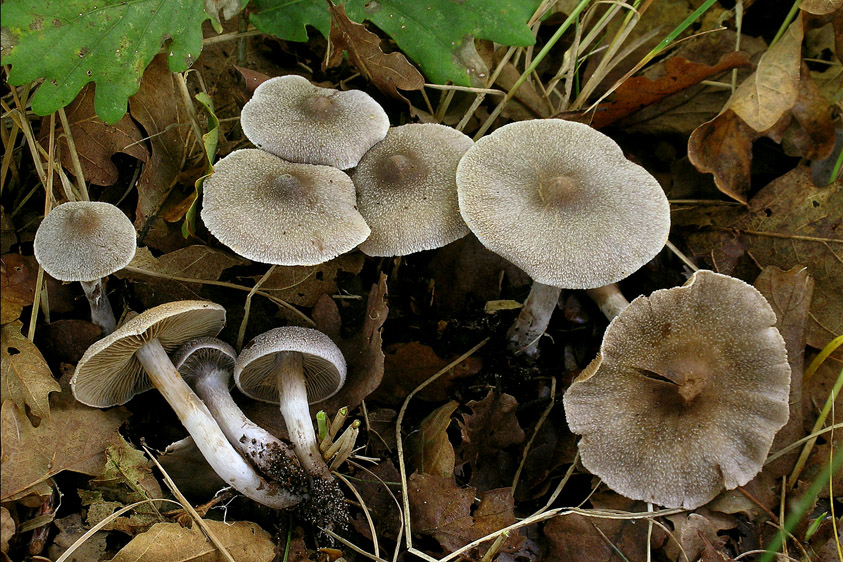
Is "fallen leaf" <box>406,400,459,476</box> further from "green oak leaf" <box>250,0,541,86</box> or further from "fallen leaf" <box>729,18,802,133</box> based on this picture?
"fallen leaf" <box>729,18,802,133</box>

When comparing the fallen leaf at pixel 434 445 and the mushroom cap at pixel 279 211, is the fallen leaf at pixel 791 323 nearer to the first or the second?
the fallen leaf at pixel 434 445

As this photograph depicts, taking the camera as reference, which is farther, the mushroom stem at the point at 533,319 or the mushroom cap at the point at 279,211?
the mushroom stem at the point at 533,319

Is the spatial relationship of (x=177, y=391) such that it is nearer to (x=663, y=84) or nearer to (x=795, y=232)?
(x=663, y=84)

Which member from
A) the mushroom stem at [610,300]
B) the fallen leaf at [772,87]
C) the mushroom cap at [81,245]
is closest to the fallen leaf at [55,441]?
the mushroom cap at [81,245]

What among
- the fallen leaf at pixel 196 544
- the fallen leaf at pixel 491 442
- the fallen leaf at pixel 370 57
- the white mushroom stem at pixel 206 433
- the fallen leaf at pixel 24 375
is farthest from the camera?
the fallen leaf at pixel 370 57

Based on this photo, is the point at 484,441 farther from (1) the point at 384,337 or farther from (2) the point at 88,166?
(2) the point at 88,166

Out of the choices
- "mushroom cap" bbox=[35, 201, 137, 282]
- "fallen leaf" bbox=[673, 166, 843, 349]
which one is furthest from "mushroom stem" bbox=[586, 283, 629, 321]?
"mushroom cap" bbox=[35, 201, 137, 282]
